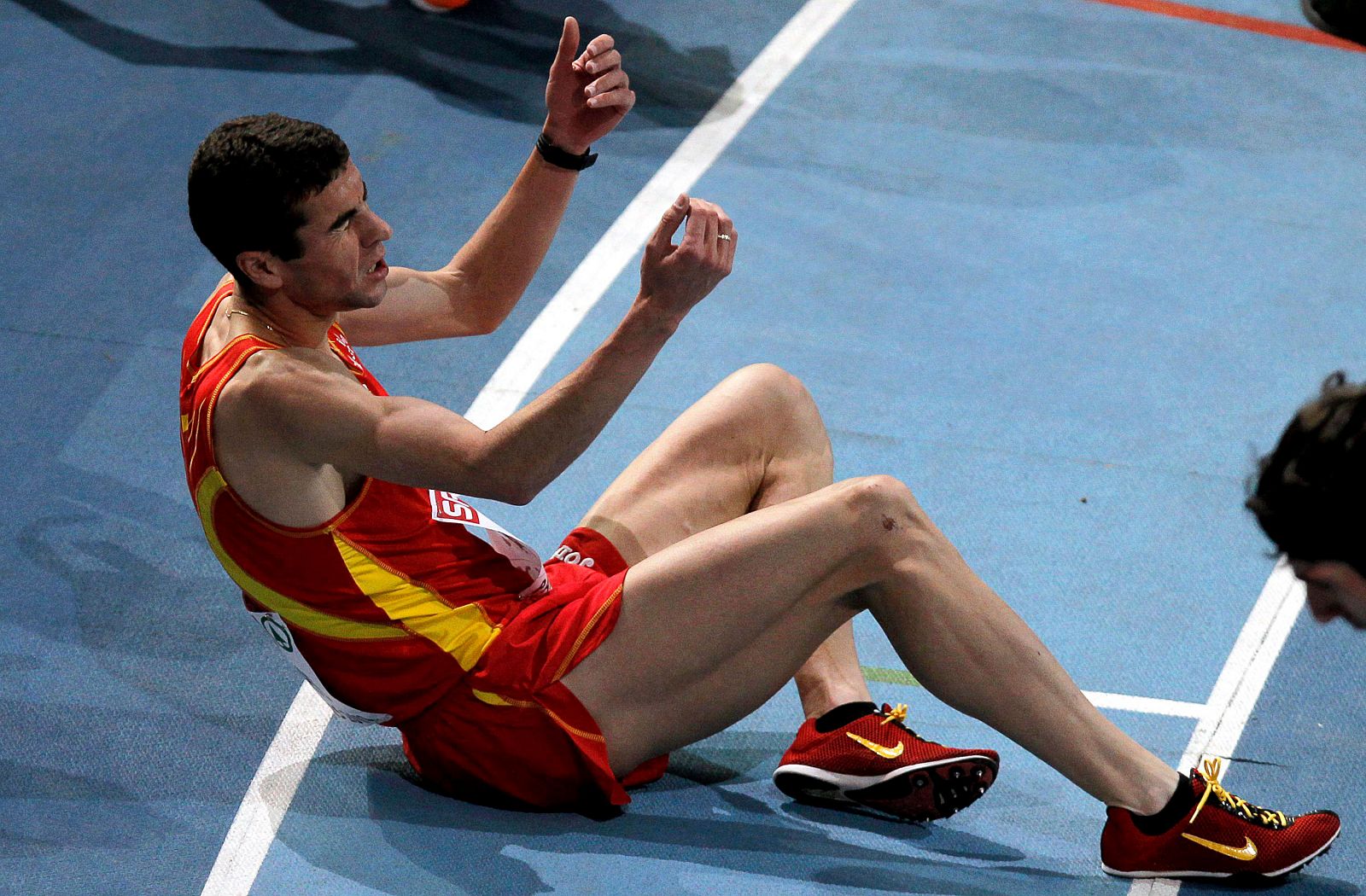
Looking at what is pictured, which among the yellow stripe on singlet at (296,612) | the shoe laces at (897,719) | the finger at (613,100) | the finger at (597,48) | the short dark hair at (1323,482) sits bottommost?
the shoe laces at (897,719)

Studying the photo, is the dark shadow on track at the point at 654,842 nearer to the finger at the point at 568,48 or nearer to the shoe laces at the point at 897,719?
the shoe laces at the point at 897,719

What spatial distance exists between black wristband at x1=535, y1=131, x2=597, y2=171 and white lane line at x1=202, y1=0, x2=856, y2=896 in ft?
4.61

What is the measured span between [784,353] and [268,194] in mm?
2715

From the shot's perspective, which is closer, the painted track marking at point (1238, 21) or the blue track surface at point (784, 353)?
the blue track surface at point (784, 353)

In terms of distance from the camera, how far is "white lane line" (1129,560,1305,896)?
13.1 feet

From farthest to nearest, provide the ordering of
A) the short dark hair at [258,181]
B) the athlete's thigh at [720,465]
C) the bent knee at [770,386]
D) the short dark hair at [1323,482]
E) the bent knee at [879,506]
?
1. the bent knee at [770,386]
2. the athlete's thigh at [720,465]
3. the bent knee at [879,506]
4. the short dark hair at [258,181]
5. the short dark hair at [1323,482]

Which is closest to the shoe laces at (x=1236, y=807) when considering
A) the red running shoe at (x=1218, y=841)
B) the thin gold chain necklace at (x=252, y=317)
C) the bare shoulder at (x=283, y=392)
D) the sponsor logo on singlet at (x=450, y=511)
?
the red running shoe at (x=1218, y=841)

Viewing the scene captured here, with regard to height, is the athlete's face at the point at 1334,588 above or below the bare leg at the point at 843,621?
above

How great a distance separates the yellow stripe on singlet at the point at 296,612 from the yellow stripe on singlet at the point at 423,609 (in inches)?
1.9

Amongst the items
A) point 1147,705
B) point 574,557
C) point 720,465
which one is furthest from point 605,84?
point 1147,705

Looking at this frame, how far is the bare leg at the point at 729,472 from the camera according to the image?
396cm

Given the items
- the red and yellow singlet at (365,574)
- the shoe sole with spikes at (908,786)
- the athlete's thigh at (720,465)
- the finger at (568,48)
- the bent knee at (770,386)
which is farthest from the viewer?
the bent knee at (770,386)

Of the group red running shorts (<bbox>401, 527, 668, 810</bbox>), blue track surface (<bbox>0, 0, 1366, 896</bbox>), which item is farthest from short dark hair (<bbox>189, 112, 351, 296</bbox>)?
blue track surface (<bbox>0, 0, 1366, 896</bbox>)

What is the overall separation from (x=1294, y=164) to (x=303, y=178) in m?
4.87
